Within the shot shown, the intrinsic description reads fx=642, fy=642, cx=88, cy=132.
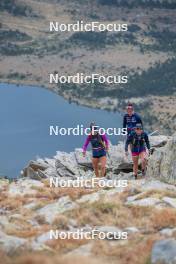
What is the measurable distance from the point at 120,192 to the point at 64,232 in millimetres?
4922

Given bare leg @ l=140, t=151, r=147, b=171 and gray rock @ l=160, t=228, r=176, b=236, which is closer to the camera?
gray rock @ l=160, t=228, r=176, b=236

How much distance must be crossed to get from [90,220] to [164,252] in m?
4.10

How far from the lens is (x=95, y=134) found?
24.2 metres

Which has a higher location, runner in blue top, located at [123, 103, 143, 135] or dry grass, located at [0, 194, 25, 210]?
runner in blue top, located at [123, 103, 143, 135]

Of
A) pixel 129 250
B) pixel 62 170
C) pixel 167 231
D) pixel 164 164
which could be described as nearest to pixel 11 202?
pixel 167 231

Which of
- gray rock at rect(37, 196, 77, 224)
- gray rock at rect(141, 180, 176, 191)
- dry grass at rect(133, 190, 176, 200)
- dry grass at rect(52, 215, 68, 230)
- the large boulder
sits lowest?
dry grass at rect(52, 215, 68, 230)

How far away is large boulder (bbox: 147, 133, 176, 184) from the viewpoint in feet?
85.3

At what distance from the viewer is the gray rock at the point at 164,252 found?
13.4 metres

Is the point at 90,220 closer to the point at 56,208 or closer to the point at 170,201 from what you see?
the point at 56,208

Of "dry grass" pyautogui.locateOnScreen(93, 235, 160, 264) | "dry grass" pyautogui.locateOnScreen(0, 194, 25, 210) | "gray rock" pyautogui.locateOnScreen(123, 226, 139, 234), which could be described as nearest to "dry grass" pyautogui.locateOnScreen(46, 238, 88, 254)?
"dry grass" pyautogui.locateOnScreen(93, 235, 160, 264)

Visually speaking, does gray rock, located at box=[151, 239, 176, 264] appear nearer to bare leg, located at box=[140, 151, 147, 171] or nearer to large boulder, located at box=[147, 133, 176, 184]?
large boulder, located at box=[147, 133, 176, 184]

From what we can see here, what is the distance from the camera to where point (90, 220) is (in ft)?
57.2

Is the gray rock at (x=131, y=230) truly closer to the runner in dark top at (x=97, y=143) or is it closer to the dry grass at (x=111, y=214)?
the dry grass at (x=111, y=214)

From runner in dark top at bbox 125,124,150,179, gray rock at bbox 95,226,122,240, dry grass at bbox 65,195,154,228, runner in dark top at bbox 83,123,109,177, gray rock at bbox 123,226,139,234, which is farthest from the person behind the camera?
runner in dark top at bbox 125,124,150,179
